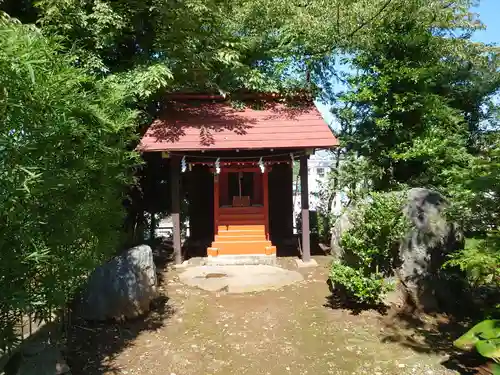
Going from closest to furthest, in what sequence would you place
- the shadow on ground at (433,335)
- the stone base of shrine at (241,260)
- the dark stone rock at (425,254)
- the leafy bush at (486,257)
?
the leafy bush at (486,257) < the shadow on ground at (433,335) < the dark stone rock at (425,254) < the stone base of shrine at (241,260)

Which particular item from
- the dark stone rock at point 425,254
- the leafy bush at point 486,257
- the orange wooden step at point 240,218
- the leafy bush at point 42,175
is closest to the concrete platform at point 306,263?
the orange wooden step at point 240,218

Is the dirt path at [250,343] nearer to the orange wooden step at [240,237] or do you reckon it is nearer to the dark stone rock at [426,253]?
the dark stone rock at [426,253]

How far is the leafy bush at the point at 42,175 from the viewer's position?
256 centimetres

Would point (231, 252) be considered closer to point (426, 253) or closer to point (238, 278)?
point (238, 278)

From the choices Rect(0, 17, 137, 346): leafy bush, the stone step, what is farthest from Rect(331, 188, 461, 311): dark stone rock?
Rect(0, 17, 137, 346): leafy bush

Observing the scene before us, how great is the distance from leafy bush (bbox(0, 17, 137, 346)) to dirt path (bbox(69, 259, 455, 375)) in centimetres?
127

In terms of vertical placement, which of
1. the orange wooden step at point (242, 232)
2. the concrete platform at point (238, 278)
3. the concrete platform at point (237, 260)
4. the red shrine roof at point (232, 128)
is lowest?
the concrete platform at point (238, 278)

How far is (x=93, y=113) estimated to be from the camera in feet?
12.2

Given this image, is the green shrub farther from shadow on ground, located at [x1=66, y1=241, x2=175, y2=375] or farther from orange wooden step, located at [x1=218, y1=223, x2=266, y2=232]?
orange wooden step, located at [x1=218, y1=223, x2=266, y2=232]

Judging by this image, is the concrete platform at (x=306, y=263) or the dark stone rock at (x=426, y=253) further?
the concrete platform at (x=306, y=263)

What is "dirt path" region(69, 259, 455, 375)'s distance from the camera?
14.5 ft

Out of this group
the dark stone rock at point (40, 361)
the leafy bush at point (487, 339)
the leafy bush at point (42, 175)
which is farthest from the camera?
the dark stone rock at point (40, 361)

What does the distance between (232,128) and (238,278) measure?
3200mm

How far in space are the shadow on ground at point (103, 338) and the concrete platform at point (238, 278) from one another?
3.80ft
